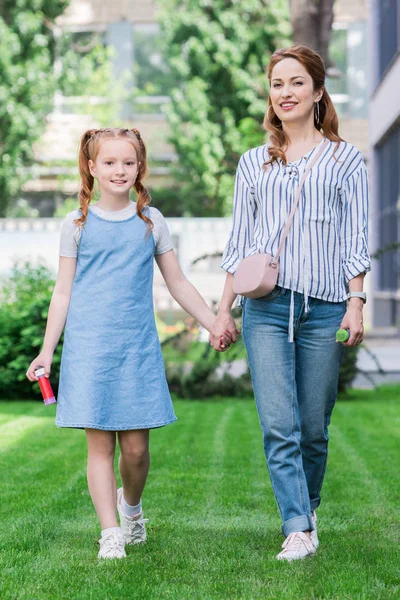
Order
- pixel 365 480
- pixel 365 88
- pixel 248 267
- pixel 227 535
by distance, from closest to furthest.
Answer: pixel 248 267, pixel 227 535, pixel 365 480, pixel 365 88

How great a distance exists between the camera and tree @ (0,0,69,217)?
26641 millimetres

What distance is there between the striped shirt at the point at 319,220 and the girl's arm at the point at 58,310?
0.71m

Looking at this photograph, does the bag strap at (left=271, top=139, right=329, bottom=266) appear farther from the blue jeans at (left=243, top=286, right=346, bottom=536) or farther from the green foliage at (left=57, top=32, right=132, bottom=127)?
the green foliage at (left=57, top=32, right=132, bottom=127)

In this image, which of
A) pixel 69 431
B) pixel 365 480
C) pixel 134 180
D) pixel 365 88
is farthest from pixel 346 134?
pixel 134 180

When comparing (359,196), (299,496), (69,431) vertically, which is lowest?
(69,431)

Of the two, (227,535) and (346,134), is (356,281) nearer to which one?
(227,535)

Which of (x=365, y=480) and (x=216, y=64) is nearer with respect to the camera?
(x=365, y=480)

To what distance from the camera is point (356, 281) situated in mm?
4340

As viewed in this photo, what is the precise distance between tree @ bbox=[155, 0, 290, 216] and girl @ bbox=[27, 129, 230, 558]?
2203 cm

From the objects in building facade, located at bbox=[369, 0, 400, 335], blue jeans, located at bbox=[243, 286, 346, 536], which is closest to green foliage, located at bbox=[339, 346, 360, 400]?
blue jeans, located at bbox=[243, 286, 346, 536]

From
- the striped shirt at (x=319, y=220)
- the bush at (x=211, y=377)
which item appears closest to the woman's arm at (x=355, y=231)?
the striped shirt at (x=319, y=220)

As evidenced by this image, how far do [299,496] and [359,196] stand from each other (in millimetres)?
1107

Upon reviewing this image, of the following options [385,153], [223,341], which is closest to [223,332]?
[223,341]

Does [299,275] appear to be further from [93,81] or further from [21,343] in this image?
[93,81]
